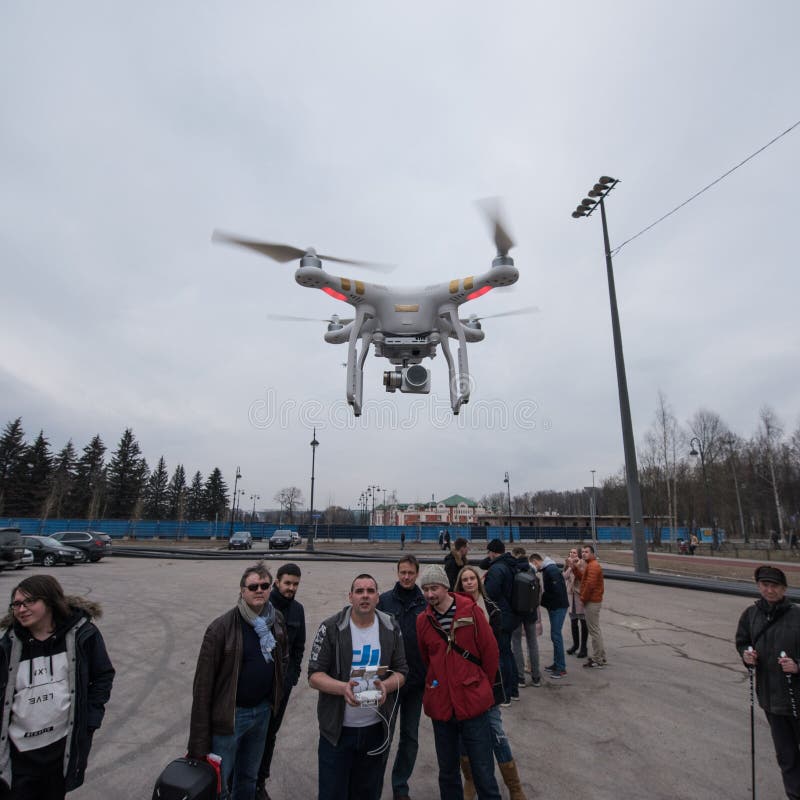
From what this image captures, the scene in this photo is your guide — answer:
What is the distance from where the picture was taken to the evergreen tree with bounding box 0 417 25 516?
55.4 metres

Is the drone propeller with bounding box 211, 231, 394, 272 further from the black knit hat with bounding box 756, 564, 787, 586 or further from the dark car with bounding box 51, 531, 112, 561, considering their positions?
the dark car with bounding box 51, 531, 112, 561

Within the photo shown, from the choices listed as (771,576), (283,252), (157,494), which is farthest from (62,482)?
(771,576)

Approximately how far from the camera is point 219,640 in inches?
116

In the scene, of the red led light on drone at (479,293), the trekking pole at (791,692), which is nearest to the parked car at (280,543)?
the red led light on drone at (479,293)

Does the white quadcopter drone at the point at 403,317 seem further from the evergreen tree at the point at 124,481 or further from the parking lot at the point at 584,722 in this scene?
the evergreen tree at the point at 124,481

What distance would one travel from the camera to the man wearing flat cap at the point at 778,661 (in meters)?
3.45

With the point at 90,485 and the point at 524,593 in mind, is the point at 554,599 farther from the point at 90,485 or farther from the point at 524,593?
the point at 90,485

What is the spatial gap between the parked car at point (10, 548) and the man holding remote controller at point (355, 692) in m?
18.4

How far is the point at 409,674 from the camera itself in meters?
3.76

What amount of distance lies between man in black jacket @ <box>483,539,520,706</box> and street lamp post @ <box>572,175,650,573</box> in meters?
9.84

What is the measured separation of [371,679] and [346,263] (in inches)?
269

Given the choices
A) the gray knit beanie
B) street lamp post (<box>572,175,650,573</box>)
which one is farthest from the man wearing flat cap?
street lamp post (<box>572,175,650,573</box>)

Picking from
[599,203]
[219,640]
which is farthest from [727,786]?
[599,203]

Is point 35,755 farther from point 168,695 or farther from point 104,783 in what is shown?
point 168,695
